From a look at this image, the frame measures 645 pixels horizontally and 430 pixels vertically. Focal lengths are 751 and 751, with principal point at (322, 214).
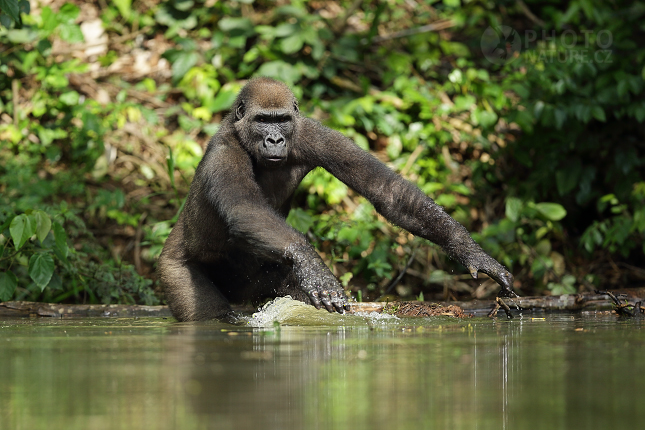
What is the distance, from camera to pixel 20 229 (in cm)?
620

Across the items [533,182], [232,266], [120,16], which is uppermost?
[120,16]

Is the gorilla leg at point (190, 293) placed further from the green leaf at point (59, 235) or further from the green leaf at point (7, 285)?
the green leaf at point (7, 285)

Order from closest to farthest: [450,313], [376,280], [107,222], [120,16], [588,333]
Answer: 1. [588,333]
2. [450,313]
3. [376,280]
4. [107,222]
5. [120,16]

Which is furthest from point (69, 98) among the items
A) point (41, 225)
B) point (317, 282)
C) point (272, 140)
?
point (317, 282)

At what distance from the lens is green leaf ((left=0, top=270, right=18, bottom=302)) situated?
666cm

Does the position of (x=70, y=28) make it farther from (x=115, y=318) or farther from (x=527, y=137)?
(x=527, y=137)

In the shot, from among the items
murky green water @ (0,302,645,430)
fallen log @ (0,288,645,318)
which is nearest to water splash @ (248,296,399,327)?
fallen log @ (0,288,645,318)

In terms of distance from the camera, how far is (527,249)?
30.9 feet

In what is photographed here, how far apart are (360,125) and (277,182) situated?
462cm

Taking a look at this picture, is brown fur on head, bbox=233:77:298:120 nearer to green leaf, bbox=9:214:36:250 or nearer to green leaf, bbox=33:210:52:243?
green leaf, bbox=33:210:52:243

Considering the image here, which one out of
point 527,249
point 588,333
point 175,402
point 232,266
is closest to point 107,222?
point 232,266

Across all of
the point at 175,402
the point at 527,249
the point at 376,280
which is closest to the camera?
the point at 175,402

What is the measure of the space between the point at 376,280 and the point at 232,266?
2259mm

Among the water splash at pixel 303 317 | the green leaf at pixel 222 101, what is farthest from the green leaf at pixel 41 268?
the green leaf at pixel 222 101
